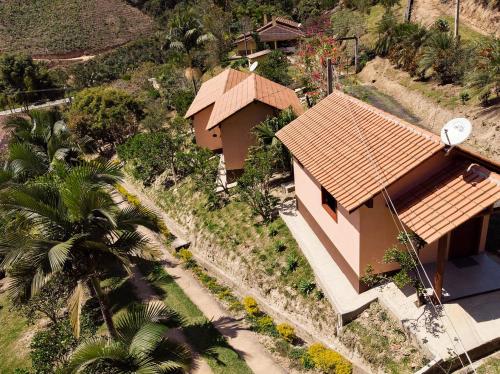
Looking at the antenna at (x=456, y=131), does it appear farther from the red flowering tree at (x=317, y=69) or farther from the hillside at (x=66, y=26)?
the hillside at (x=66, y=26)

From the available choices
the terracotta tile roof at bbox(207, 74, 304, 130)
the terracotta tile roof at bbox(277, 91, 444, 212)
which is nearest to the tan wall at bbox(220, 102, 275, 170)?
the terracotta tile roof at bbox(207, 74, 304, 130)

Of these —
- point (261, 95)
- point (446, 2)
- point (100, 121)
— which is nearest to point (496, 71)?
point (261, 95)

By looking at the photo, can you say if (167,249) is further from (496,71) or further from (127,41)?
(127,41)

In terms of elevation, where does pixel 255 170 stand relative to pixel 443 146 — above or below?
below

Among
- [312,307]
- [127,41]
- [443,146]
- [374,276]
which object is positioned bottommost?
[127,41]

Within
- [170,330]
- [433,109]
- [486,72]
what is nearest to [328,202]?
[170,330]

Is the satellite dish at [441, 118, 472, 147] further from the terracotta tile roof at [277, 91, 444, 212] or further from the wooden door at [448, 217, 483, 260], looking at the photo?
the wooden door at [448, 217, 483, 260]

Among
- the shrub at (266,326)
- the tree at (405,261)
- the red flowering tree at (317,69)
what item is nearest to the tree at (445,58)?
the red flowering tree at (317,69)

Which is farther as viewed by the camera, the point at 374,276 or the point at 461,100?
the point at 461,100
